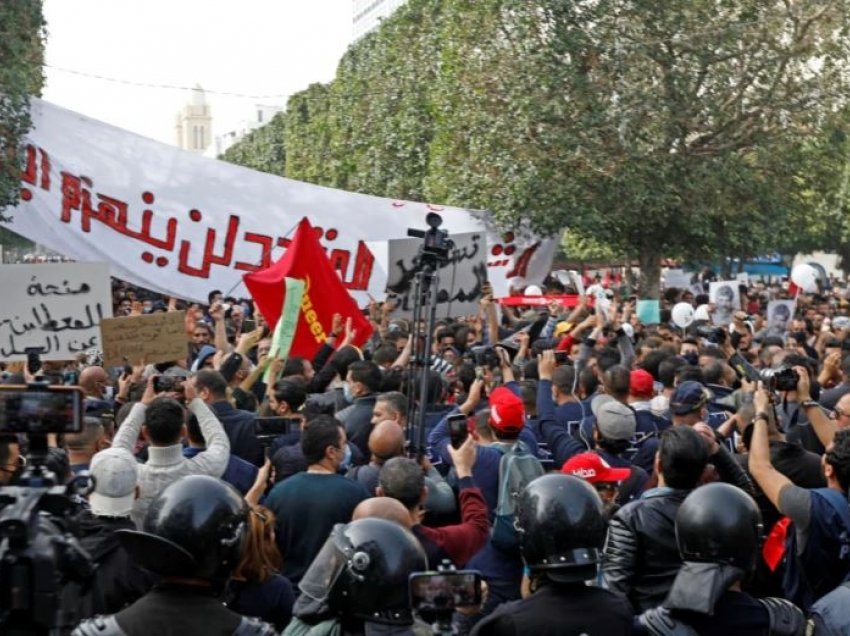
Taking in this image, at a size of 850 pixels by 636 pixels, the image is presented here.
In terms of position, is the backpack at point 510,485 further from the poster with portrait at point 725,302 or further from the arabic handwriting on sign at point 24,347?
the poster with portrait at point 725,302

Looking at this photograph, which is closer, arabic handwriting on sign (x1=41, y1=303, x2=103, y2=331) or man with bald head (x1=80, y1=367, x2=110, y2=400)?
man with bald head (x1=80, y1=367, x2=110, y2=400)

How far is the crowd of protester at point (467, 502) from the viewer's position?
12.6 feet

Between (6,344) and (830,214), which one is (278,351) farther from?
(830,214)

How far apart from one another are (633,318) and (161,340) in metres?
9.69

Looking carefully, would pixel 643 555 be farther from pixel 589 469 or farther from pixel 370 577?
pixel 370 577

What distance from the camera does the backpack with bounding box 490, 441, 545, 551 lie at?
5.72 metres

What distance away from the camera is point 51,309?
11398 millimetres

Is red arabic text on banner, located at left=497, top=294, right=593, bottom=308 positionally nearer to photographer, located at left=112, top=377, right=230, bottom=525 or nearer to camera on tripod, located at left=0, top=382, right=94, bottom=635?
photographer, located at left=112, top=377, right=230, bottom=525

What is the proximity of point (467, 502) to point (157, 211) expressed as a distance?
14.1 m

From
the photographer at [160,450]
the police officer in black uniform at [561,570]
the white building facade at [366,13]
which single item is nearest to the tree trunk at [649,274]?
the photographer at [160,450]

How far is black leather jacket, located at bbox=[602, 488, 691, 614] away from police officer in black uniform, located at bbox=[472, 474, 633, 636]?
3.47 ft

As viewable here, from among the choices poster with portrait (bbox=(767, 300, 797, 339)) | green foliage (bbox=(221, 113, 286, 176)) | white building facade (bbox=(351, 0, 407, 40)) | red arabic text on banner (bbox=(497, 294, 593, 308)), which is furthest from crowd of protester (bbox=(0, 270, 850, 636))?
white building facade (bbox=(351, 0, 407, 40))

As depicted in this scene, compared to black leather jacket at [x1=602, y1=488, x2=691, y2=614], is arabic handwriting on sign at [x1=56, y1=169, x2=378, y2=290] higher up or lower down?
higher up

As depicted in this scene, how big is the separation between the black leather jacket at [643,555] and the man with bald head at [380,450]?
60.7 inches
